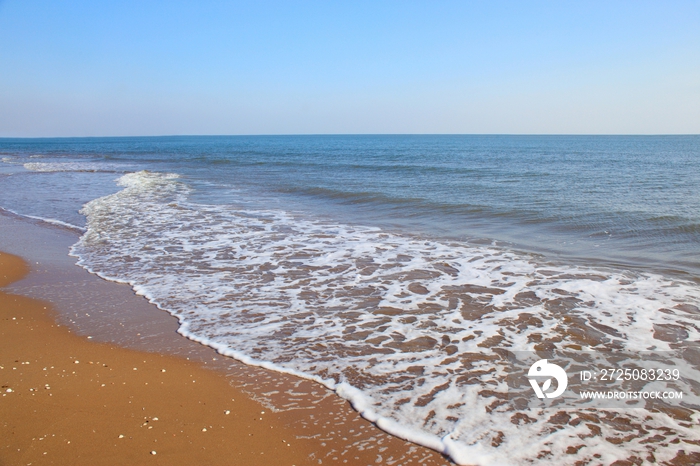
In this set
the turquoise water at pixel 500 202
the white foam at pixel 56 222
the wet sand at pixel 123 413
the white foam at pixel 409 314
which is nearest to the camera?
the wet sand at pixel 123 413

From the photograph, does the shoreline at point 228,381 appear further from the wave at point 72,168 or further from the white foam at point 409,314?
the wave at point 72,168

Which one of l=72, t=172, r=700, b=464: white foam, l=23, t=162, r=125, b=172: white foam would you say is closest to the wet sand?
l=72, t=172, r=700, b=464: white foam

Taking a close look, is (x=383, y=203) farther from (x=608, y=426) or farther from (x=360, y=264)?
(x=608, y=426)

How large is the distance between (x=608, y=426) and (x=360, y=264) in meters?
5.47

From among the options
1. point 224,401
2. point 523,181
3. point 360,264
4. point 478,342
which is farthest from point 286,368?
point 523,181

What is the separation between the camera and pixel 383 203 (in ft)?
57.0

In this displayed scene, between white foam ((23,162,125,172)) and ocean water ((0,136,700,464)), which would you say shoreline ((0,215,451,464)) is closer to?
ocean water ((0,136,700,464))

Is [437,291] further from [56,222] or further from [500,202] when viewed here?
[56,222]

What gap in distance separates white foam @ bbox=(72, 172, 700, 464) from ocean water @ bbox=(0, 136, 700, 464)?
3 centimetres

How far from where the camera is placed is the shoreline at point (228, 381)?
3.46m

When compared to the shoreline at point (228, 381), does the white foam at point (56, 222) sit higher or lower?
higher

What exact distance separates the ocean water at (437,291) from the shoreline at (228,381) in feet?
0.60

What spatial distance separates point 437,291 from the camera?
7.27 metres

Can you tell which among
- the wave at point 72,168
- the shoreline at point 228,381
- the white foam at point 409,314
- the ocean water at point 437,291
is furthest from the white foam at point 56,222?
the wave at point 72,168
